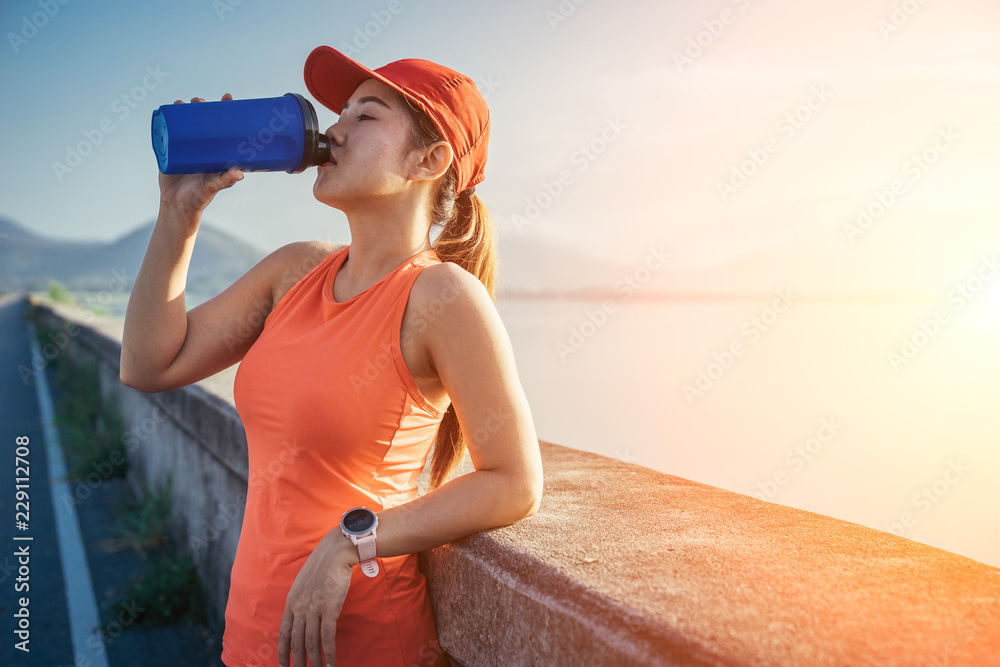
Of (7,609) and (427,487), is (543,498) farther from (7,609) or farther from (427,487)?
(7,609)

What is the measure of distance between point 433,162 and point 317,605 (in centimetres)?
97

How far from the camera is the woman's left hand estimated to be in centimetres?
125

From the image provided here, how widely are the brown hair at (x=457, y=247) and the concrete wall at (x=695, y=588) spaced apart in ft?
0.43

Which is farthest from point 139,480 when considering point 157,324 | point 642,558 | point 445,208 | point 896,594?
point 896,594

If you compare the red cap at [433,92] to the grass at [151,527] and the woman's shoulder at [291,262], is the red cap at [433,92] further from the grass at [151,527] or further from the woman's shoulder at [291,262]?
the grass at [151,527]

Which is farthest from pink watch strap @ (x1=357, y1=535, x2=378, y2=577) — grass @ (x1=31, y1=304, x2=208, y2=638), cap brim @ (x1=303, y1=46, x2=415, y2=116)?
grass @ (x1=31, y1=304, x2=208, y2=638)

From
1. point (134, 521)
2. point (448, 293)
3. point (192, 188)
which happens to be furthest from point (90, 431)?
point (448, 293)

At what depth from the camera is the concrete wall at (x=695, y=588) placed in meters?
0.88

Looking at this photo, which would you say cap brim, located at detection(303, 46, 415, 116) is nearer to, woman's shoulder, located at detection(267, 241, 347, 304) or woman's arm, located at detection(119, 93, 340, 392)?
woman's arm, located at detection(119, 93, 340, 392)

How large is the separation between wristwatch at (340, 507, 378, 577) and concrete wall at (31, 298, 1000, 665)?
0.55ft

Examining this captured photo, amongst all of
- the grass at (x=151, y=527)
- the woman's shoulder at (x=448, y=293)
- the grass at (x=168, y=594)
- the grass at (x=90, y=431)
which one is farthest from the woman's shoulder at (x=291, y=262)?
the grass at (x=90, y=431)

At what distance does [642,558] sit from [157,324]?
4.18 feet

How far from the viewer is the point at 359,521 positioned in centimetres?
129

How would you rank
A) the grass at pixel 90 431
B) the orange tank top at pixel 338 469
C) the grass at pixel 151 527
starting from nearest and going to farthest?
the orange tank top at pixel 338 469 → the grass at pixel 151 527 → the grass at pixel 90 431
